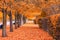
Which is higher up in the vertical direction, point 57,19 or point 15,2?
point 15,2

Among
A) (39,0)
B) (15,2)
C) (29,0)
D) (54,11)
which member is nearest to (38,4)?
(39,0)

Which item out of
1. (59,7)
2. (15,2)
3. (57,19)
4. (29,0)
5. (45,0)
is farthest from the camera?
(45,0)

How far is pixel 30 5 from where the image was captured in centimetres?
2002

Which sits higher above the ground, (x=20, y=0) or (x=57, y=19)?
(x=20, y=0)

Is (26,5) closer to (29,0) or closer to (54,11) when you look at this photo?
(29,0)

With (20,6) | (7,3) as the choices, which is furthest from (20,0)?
(7,3)

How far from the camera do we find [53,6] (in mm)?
23094

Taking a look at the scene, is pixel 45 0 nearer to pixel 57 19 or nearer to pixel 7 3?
pixel 7 3

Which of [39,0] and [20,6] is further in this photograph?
[39,0]

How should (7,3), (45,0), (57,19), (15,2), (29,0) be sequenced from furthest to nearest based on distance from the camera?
(45,0)
(29,0)
(15,2)
(7,3)
(57,19)

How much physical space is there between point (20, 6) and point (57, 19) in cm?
967

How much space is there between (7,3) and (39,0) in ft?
23.8

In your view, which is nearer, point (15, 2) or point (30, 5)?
point (15, 2)

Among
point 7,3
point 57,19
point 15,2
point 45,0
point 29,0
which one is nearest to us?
point 57,19
